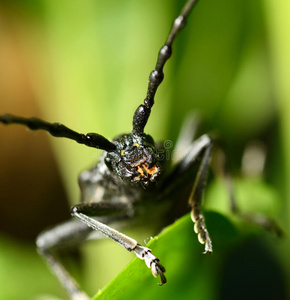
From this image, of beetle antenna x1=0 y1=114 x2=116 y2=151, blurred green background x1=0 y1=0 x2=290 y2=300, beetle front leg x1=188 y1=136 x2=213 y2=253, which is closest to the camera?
beetle antenna x1=0 y1=114 x2=116 y2=151

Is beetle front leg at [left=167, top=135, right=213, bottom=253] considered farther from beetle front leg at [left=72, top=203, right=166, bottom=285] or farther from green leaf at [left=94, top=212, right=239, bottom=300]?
beetle front leg at [left=72, top=203, right=166, bottom=285]

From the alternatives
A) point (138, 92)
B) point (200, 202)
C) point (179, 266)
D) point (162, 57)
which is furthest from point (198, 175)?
point (138, 92)

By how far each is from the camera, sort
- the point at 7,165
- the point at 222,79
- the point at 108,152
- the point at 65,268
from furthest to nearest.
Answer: the point at 7,165
the point at 222,79
the point at 65,268
the point at 108,152

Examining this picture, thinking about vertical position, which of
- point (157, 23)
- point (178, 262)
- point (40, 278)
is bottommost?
point (40, 278)

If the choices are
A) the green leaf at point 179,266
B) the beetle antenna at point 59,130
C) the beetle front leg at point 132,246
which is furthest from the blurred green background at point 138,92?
the beetle antenna at point 59,130

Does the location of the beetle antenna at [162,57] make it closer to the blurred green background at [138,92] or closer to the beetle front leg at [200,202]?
the beetle front leg at [200,202]

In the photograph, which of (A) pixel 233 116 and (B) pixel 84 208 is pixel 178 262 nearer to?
(B) pixel 84 208

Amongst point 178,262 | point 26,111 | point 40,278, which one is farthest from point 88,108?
point 178,262

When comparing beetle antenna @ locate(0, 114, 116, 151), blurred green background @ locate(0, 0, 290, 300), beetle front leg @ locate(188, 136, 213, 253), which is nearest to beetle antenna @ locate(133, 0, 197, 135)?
beetle antenna @ locate(0, 114, 116, 151)
